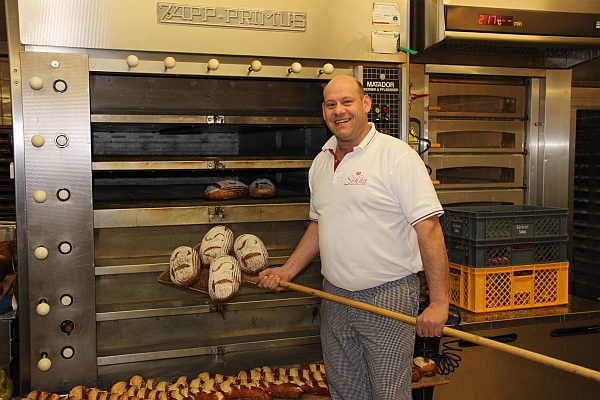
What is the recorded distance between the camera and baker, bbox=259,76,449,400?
213 centimetres

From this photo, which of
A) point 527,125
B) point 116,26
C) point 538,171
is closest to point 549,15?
point 527,125

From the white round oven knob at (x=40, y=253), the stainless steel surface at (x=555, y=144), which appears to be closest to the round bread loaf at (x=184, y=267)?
the white round oven knob at (x=40, y=253)

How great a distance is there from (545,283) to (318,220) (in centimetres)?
143

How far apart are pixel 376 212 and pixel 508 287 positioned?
122cm

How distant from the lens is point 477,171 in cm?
351

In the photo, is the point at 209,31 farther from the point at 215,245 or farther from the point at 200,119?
the point at 215,245

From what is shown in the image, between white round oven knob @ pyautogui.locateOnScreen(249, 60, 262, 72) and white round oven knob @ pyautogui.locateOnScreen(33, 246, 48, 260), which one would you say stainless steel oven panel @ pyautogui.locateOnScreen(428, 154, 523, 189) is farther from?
white round oven knob @ pyautogui.locateOnScreen(33, 246, 48, 260)

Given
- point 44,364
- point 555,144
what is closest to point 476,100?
point 555,144

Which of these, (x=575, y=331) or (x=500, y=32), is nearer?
(x=500, y=32)

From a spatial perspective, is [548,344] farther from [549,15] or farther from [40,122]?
[40,122]

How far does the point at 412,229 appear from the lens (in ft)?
7.48

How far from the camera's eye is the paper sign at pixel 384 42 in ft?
9.46

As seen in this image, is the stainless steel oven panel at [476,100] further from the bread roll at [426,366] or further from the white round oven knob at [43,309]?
the white round oven knob at [43,309]

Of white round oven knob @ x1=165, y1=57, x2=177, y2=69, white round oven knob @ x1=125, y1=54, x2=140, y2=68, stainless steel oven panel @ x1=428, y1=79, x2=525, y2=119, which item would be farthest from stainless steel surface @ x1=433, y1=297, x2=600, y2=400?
white round oven knob @ x1=125, y1=54, x2=140, y2=68
